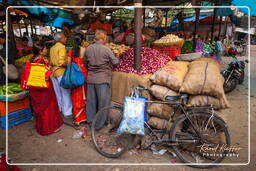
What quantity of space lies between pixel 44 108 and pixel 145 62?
227cm

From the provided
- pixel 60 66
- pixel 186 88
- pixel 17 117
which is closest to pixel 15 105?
pixel 17 117

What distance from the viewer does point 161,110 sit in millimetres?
3266

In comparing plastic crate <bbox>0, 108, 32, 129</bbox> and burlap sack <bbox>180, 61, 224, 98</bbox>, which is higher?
burlap sack <bbox>180, 61, 224, 98</bbox>

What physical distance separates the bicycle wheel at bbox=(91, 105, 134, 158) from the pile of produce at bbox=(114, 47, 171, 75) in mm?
917

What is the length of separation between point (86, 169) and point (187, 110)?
1.84m

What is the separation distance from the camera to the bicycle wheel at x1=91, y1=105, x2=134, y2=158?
10.7ft

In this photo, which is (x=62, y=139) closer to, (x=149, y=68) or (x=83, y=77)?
(x=83, y=77)

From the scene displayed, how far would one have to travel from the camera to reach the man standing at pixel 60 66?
4156mm

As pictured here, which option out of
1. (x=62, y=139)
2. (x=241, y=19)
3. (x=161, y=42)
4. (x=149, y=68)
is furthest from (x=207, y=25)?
(x=62, y=139)

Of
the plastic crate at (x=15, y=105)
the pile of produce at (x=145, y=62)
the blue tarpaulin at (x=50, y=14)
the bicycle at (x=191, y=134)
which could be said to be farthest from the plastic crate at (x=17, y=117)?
the blue tarpaulin at (x=50, y=14)

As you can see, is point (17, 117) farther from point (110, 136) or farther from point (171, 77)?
point (171, 77)

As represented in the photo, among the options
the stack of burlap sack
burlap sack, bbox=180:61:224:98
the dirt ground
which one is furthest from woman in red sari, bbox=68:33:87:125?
burlap sack, bbox=180:61:224:98

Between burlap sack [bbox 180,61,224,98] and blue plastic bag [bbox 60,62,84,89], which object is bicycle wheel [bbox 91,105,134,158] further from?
burlap sack [bbox 180,61,224,98]

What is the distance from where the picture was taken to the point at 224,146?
A: 289 centimetres
